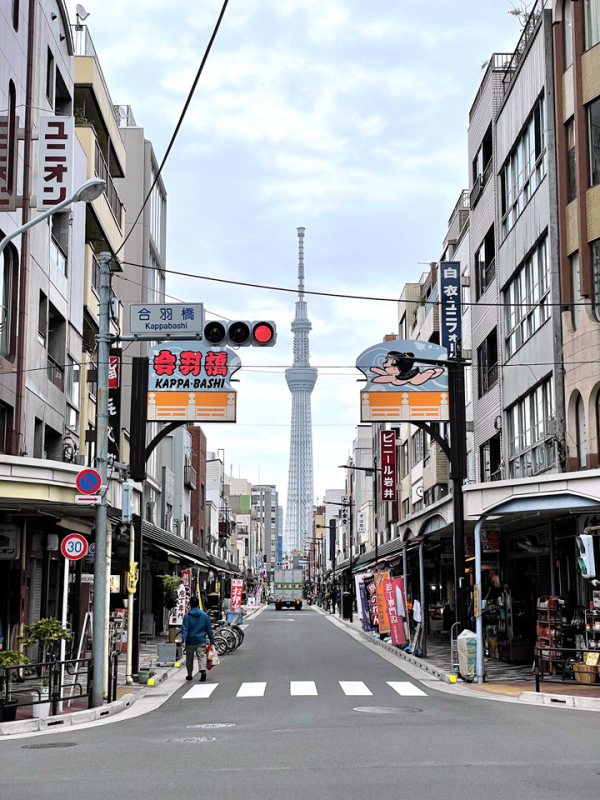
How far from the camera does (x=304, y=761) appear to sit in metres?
11.6

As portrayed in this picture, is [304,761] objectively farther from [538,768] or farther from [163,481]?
[163,481]

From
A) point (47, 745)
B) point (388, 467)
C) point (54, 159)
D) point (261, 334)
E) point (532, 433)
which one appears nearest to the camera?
point (47, 745)

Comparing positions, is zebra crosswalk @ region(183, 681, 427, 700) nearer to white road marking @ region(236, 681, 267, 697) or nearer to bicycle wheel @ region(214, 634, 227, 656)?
white road marking @ region(236, 681, 267, 697)

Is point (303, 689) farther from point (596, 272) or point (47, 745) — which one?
point (596, 272)

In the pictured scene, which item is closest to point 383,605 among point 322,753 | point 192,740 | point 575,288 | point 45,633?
point 575,288

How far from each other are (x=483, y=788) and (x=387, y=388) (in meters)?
17.8

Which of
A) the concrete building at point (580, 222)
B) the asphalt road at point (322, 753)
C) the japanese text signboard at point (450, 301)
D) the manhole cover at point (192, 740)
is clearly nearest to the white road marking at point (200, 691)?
the asphalt road at point (322, 753)

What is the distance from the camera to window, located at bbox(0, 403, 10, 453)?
2478 cm

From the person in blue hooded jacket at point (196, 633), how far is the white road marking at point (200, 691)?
76cm

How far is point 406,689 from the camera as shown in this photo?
21.6 m

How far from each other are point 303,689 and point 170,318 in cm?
843

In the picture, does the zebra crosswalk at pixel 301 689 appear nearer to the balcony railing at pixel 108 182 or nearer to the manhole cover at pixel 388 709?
the manhole cover at pixel 388 709

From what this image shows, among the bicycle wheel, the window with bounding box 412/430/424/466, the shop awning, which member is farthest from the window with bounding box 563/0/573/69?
the window with bounding box 412/430/424/466

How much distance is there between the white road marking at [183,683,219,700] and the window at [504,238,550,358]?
13.0 meters
